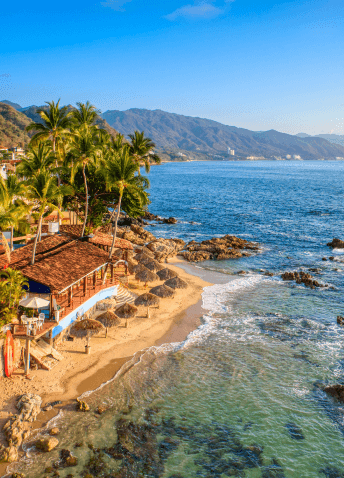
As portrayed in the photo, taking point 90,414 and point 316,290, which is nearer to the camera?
point 90,414

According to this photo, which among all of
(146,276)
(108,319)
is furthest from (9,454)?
(146,276)

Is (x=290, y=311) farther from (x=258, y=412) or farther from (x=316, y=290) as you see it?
(x=258, y=412)

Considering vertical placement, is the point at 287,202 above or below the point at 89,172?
below

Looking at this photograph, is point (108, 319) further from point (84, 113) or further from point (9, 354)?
point (84, 113)

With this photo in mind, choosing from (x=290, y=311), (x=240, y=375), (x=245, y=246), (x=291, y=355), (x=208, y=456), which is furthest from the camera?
(x=245, y=246)

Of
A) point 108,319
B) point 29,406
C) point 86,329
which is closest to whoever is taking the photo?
point 29,406

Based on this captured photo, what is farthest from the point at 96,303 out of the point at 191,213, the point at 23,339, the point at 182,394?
the point at 191,213
